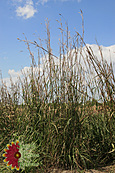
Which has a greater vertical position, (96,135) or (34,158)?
(96,135)

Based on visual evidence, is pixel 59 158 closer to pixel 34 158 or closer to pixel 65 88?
pixel 34 158

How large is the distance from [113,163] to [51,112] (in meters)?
0.98

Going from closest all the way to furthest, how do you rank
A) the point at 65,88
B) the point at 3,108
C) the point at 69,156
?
1. the point at 69,156
2. the point at 65,88
3. the point at 3,108

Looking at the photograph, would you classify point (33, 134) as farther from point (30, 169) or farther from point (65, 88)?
point (65, 88)

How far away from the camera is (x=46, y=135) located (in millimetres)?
2287

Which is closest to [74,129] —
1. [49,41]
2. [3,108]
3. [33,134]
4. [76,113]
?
[76,113]

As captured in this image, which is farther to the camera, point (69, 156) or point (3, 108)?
point (3, 108)

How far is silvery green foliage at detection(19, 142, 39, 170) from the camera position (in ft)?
6.82

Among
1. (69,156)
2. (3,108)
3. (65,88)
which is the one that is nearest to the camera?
(69,156)

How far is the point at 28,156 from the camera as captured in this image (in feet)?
6.91

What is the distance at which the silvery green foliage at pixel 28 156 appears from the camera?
2078mm

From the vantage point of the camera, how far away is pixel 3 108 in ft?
10.1

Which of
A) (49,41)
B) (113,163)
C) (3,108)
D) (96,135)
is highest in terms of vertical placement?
(49,41)

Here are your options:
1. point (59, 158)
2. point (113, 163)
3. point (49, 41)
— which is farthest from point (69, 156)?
point (49, 41)
